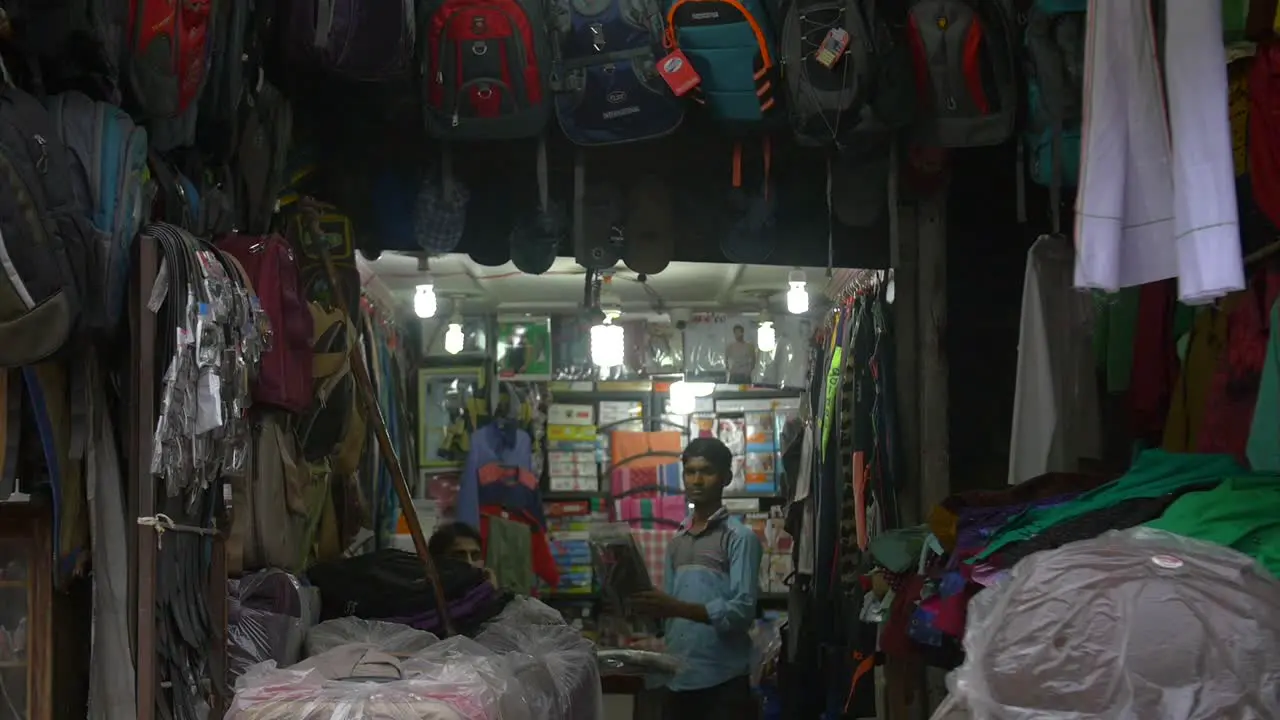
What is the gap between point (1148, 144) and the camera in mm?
3215

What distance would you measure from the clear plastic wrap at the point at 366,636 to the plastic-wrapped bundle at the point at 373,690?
1.91 ft

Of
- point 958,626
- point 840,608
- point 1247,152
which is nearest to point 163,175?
point 958,626

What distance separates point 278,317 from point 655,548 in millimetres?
5068

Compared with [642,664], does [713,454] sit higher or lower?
higher

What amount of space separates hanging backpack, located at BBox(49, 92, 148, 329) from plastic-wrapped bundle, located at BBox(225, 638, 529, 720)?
0.91 m

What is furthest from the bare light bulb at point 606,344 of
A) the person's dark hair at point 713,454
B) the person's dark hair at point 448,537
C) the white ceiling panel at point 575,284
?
the person's dark hair at point 448,537

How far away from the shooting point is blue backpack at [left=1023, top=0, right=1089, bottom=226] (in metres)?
4.69

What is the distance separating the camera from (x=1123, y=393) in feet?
15.3

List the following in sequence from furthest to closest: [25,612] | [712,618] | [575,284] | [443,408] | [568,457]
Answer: [568,457] < [443,408] < [575,284] < [712,618] < [25,612]

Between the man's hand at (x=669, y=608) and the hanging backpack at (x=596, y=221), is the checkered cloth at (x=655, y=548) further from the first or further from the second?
the hanging backpack at (x=596, y=221)

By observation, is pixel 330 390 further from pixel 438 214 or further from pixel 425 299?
pixel 425 299

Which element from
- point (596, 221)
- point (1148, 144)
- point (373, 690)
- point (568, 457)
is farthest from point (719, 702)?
point (1148, 144)

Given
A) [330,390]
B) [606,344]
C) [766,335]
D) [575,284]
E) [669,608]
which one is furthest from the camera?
[766,335]

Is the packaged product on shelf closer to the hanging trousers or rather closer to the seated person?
the seated person
